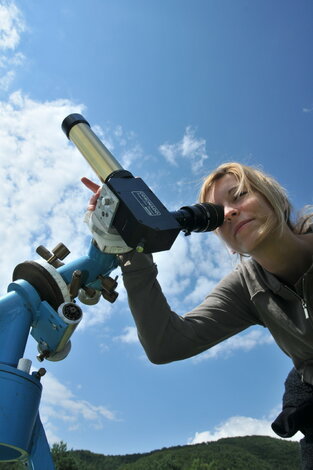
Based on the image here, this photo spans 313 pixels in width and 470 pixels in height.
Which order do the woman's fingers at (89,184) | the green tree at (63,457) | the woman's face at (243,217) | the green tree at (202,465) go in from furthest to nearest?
the green tree at (202,465) < the green tree at (63,457) < the woman's face at (243,217) < the woman's fingers at (89,184)

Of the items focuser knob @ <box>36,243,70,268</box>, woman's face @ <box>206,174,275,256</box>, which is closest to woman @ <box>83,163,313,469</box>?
woman's face @ <box>206,174,275,256</box>

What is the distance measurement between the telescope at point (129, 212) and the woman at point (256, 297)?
0.59m

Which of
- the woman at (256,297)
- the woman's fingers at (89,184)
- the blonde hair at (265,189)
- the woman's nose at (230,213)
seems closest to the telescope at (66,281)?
the woman's fingers at (89,184)

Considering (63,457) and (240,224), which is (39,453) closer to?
(240,224)

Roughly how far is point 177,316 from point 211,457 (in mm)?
41341

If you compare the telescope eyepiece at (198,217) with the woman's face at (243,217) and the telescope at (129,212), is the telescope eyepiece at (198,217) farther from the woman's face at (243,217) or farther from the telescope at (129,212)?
the woman's face at (243,217)

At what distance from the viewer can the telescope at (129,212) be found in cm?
125

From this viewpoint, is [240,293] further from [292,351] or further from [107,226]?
[107,226]

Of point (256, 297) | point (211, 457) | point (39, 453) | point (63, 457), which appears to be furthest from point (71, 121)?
point (211, 457)

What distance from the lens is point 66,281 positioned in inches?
62.4

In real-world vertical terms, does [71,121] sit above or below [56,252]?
above

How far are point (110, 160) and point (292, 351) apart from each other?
1.87 meters

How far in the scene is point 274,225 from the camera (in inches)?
97.0

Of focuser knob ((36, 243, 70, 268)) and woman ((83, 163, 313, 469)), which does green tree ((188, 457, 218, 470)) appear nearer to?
woman ((83, 163, 313, 469))
